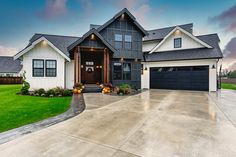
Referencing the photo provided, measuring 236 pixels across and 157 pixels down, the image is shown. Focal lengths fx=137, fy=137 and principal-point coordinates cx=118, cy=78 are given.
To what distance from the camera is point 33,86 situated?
488 inches

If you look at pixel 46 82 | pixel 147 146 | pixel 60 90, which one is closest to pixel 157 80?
pixel 60 90

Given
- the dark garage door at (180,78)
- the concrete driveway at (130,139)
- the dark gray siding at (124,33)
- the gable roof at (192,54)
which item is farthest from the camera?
the dark garage door at (180,78)

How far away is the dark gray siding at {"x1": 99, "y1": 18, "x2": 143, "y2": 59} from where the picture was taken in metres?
14.3

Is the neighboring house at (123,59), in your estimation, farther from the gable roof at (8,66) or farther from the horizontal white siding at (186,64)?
the gable roof at (8,66)

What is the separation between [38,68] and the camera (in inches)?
492

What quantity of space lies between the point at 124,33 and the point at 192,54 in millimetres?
7672

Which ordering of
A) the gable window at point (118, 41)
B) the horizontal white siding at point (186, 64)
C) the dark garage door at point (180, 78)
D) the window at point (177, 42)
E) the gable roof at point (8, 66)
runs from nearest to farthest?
the horizontal white siding at point (186, 64) → the dark garage door at point (180, 78) → the gable window at point (118, 41) → the window at point (177, 42) → the gable roof at point (8, 66)

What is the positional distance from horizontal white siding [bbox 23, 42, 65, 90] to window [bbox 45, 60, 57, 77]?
27 centimetres

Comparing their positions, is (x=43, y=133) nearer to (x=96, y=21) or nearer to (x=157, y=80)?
(x=157, y=80)

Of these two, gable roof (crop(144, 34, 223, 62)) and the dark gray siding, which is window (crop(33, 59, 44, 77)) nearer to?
the dark gray siding

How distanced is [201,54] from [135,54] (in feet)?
22.3

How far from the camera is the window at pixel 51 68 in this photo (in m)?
12.7

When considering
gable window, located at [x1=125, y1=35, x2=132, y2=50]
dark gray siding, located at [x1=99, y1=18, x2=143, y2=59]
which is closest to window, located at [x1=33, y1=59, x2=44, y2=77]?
dark gray siding, located at [x1=99, y1=18, x2=143, y2=59]

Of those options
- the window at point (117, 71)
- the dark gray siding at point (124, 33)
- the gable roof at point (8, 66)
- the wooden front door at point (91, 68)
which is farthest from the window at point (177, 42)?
the gable roof at point (8, 66)
